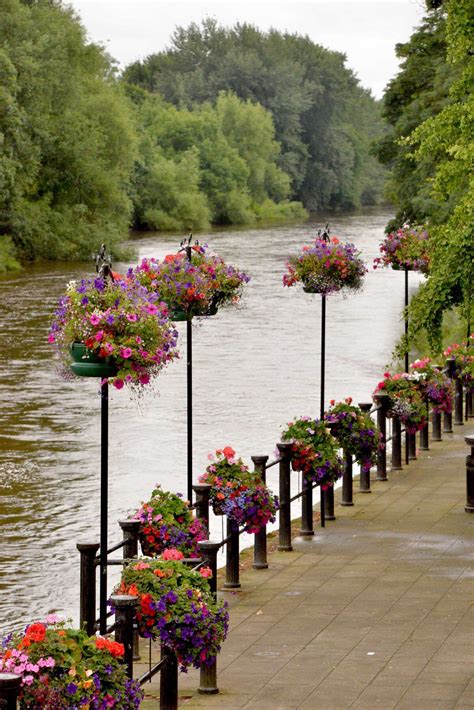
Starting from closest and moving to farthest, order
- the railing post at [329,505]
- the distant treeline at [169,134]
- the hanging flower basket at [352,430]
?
the railing post at [329,505] < the hanging flower basket at [352,430] < the distant treeline at [169,134]

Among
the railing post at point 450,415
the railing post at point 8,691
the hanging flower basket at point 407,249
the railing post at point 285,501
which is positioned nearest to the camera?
the railing post at point 8,691

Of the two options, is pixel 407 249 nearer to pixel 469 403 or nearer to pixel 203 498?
pixel 469 403

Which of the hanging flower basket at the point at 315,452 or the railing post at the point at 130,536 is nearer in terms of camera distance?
the railing post at the point at 130,536

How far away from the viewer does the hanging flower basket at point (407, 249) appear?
62.2 ft

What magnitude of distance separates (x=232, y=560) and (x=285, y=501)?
1435mm

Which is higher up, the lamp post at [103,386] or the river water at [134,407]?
the lamp post at [103,386]

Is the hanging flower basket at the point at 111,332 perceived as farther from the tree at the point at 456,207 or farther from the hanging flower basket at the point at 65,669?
the tree at the point at 456,207

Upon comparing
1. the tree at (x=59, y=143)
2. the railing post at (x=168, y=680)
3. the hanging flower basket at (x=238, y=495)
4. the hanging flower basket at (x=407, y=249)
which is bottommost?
the railing post at (x=168, y=680)

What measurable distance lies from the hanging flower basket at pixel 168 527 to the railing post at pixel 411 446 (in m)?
7.24

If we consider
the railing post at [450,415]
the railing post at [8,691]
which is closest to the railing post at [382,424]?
the railing post at [450,415]

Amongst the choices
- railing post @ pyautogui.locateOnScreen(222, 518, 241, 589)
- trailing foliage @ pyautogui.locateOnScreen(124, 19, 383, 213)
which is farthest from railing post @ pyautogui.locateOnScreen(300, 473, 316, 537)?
trailing foliage @ pyautogui.locateOnScreen(124, 19, 383, 213)

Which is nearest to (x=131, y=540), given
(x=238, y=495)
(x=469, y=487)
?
(x=238, y=495)

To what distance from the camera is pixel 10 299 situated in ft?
140

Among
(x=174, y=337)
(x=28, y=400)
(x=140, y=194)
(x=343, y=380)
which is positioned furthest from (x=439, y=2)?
(x=140, y=194)
